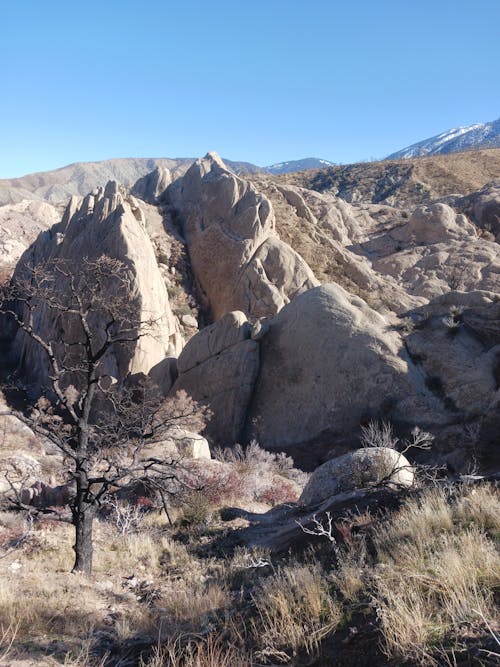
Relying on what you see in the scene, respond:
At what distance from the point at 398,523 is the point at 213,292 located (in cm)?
2206

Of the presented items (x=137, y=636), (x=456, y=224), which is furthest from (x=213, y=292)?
(x=137, y=636)

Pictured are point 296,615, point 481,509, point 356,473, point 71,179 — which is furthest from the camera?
point 71,179

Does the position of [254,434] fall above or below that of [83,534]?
below

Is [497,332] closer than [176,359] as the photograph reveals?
Yes

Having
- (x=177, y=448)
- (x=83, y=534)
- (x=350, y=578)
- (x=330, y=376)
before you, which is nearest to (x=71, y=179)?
(x=330, y=376)

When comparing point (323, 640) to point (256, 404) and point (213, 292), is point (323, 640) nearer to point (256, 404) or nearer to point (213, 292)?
point (256, 404)

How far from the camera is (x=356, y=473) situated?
10.1 metres

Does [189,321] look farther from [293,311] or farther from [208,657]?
[208,657]

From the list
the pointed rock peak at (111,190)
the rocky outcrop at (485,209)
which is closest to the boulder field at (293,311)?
the pointed rock peak at (111,190)

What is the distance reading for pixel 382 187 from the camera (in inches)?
2635

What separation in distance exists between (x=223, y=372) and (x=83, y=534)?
11546 millimetres

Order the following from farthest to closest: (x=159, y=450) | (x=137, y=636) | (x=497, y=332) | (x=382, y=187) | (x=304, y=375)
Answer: (x=382, y=187), (x=304, y=375), (x=497, y=332), (x=159, y=450), (x=137, y=636)

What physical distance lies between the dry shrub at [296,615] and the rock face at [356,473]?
4782 mm

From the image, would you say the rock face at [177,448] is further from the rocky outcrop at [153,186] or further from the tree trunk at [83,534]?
the rocky outcrop at [153,186]
